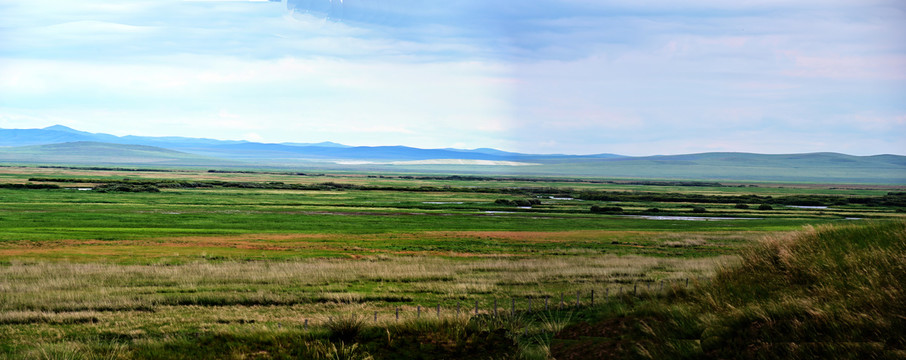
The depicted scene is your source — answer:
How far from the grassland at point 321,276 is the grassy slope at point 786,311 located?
116 centimetres

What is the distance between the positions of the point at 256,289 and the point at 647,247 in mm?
29243

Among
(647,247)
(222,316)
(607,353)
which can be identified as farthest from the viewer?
(647,247)

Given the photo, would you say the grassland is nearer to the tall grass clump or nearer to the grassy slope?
the grassy slope

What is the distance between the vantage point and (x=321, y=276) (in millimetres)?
29703

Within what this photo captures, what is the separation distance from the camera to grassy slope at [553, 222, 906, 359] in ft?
34.8

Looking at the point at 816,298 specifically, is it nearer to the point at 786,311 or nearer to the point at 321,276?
the point at 786,311

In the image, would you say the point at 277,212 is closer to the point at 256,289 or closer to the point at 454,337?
the point at 256,289

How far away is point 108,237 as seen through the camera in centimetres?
4703

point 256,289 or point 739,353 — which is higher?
point 739,353

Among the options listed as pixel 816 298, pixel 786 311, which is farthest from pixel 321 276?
pixel 816 298

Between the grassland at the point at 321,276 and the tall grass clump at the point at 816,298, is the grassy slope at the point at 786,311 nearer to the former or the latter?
the tall grass clump at the point at 816,298

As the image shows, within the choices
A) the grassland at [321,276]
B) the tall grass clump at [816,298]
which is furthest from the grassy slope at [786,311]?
the grassland at [321,276]

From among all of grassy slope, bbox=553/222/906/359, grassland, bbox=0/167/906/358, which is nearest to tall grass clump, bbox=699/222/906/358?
grassy slope, bbox=553/222/906/359

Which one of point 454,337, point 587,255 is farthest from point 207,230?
point 454,337
